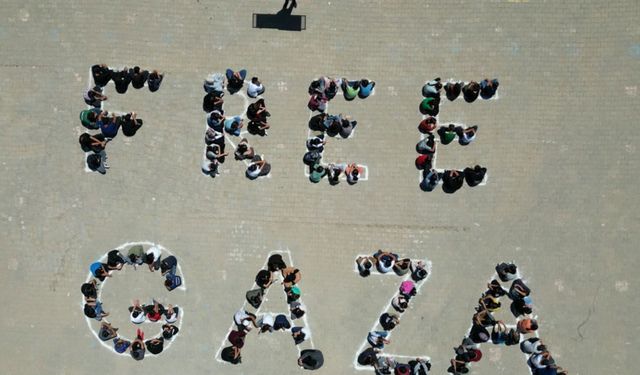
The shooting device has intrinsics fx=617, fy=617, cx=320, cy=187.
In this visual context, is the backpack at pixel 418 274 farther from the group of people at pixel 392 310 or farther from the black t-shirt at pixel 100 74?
the black t-shirt at pixel 100 74

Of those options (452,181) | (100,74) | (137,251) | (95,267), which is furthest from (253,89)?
(95,267)

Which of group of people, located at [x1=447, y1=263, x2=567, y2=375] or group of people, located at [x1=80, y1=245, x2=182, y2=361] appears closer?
group of people, located at [x1=447, y1=263, x2=567, y2=375]

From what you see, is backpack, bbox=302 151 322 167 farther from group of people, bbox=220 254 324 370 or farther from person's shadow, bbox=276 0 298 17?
person's shadow, bbox=276 0 298 17

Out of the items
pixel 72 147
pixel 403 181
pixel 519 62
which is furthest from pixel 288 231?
pixel 519 62

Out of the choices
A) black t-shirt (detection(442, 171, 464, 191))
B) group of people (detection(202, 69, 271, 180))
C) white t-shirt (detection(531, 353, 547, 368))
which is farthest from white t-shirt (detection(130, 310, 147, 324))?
white t-shirt (detection(531, 353, 547, 368))

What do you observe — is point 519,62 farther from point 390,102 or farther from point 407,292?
point 407,292

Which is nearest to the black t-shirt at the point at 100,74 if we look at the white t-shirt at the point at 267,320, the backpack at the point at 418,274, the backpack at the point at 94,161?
the backpack at the point at 94,161
